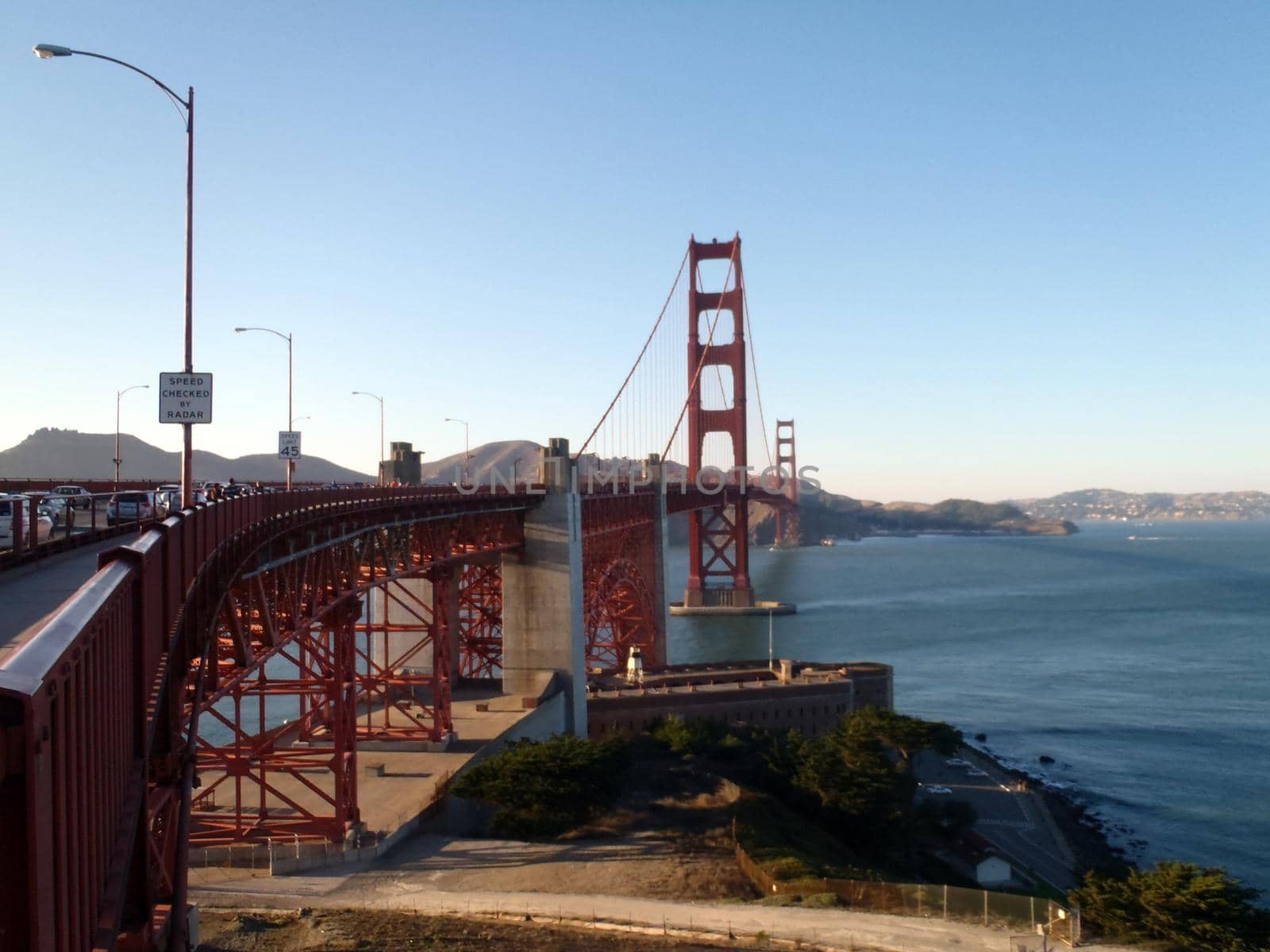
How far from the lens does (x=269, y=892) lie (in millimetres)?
13555

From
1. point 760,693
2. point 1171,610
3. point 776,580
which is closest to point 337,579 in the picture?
point 760,693

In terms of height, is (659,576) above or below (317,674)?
above

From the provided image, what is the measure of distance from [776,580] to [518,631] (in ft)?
211

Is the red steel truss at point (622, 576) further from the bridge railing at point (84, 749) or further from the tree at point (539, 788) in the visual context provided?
the bridge railing at point (84, 749)

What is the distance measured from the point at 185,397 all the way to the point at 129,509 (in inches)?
78.8

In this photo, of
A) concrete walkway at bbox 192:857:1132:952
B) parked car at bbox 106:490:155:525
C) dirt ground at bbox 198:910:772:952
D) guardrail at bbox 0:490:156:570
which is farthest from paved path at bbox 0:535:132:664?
concrete walkway at bbox 192:857:1132:952

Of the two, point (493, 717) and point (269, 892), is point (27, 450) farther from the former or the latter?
point (269, 892)

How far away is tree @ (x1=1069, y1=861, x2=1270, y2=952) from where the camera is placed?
15.0 m

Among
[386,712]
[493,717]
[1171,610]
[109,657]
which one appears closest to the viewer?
[109,657]

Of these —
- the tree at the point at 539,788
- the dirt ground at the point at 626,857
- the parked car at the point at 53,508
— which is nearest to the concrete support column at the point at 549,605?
the dirt ground at the point at 626,857

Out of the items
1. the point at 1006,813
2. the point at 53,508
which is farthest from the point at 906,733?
the point at 53,508

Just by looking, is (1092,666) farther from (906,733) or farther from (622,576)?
(906,733)

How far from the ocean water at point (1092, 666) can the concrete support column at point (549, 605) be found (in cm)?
1401

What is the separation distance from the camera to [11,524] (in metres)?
8.18
